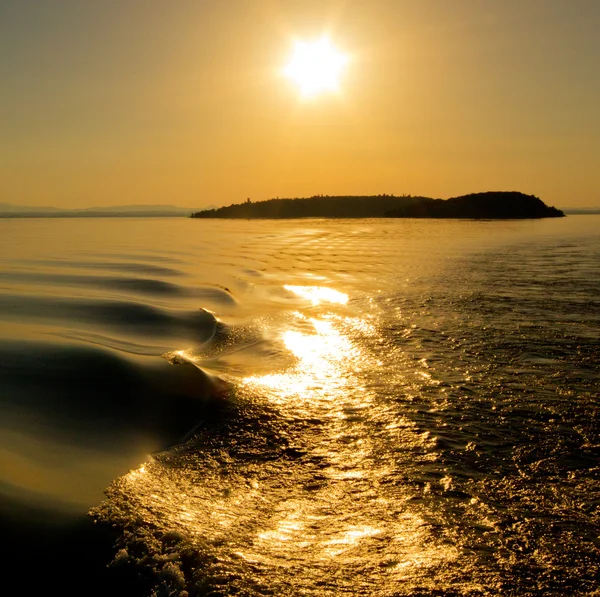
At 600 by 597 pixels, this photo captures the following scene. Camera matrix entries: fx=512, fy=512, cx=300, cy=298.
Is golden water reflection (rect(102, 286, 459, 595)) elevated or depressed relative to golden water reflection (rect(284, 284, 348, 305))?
depressed

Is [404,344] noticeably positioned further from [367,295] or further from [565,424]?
[367,295]

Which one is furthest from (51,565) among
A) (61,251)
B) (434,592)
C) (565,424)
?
(61,251)

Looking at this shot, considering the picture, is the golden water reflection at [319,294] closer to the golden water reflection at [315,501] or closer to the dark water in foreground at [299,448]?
the dark water in foreground at [299,448]

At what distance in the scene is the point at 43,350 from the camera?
823 centimetres

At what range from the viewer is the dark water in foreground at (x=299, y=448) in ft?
13.1

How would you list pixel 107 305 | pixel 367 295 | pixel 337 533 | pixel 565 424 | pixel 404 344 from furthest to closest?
1. pixel 367 295
2. pixel 107 305
3. pixel 404 344
4. pixel 565 424
5. pixel 337 533

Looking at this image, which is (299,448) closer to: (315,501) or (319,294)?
(315,501)

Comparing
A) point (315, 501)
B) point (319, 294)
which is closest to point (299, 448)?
point (315, 501)

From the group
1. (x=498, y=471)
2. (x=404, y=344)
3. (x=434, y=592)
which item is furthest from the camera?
(x=404, y=344)

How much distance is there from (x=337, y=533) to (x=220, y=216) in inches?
5102

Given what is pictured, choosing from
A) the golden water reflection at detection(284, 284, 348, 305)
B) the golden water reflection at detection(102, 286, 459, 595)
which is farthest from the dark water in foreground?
the golden water reflection at detection(284, 284, 348, 305)

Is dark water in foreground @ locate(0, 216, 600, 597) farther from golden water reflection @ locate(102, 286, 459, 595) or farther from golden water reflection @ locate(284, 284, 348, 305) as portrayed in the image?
golden water reflection @ locate(284, 284, 348, 305)

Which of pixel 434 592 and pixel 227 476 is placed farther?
pixel 227 476

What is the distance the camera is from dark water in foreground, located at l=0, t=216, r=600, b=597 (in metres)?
4.00
